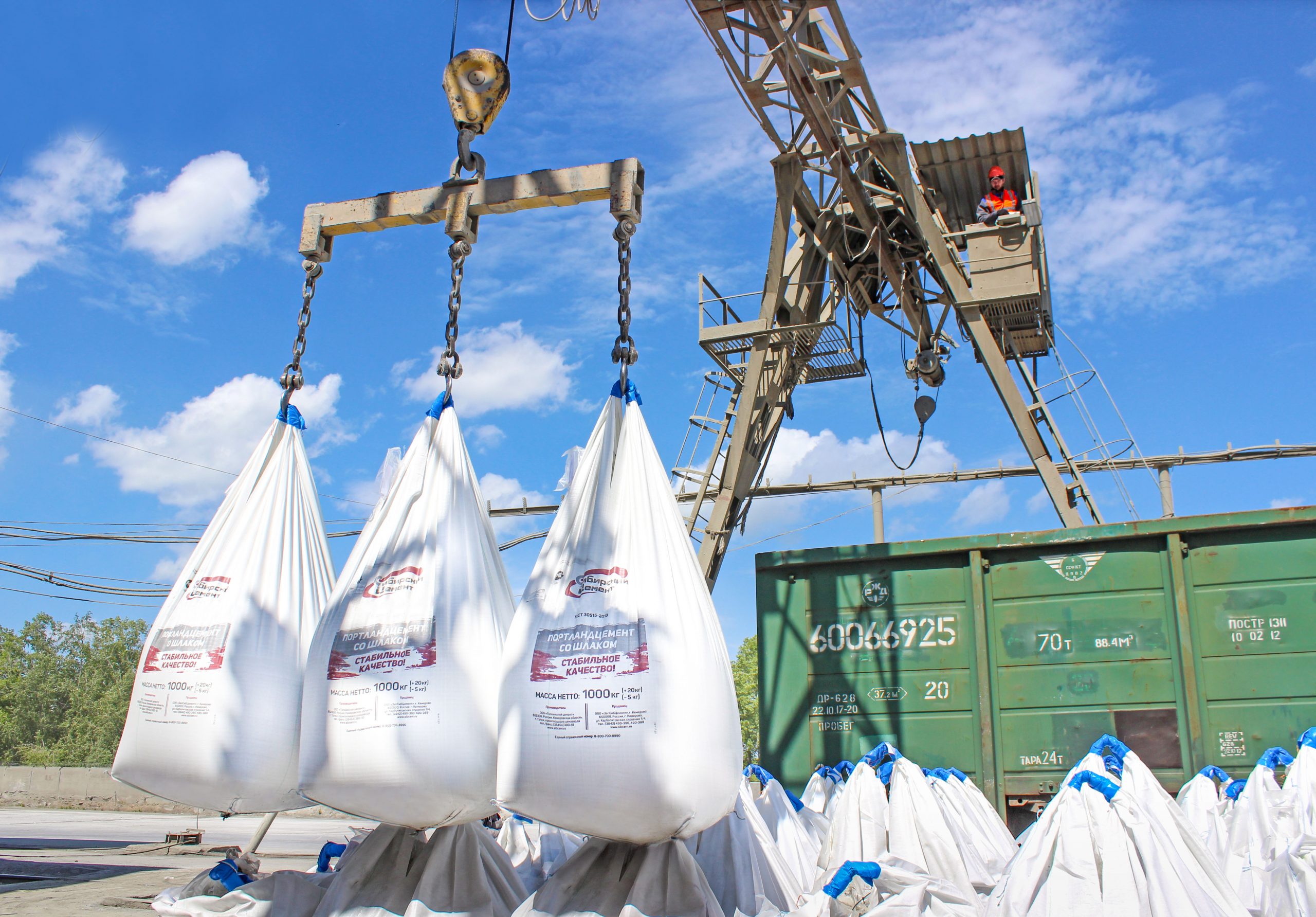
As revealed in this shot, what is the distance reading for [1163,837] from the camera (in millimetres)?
2949

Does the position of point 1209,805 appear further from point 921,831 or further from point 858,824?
point 858,824

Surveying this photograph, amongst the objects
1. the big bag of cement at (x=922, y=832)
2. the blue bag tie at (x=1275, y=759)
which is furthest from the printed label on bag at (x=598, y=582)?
the blue bag tie at (x=1275, y=759)

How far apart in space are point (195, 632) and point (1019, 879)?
115 inches

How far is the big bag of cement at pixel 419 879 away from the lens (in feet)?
9.71

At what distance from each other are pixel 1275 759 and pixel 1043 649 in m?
1.17

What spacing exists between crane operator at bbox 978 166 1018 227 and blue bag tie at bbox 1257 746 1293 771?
20.2 ft

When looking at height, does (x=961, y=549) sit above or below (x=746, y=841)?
above

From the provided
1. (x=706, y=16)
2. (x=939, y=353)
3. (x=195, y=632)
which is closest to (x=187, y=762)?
(x=195, y=632)

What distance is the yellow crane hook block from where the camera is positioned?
11.0 ft

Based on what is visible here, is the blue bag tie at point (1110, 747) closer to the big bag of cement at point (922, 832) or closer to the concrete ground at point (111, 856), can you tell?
the big bag of cement at point (922, 832)

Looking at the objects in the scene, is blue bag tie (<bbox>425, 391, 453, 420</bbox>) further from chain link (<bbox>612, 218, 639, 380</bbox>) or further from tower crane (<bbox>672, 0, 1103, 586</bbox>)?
tower crane (<bbox>672, 0, 1103, 586</bbox>)

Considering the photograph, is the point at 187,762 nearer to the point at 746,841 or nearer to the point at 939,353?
the point at 746,841

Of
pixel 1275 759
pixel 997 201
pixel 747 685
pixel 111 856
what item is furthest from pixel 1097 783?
pixel 747 685

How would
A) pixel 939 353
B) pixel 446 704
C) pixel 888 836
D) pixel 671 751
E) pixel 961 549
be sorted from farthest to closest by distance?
pixel 939 353 < pixel 961 549 < pixel 888 836 < pixel 446 704 < pixel 671 751
